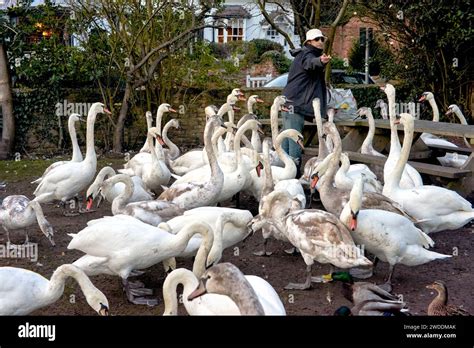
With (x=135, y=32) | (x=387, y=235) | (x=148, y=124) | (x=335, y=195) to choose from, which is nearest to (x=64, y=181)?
(x=148, y=124)

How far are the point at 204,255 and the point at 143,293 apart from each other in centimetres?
93

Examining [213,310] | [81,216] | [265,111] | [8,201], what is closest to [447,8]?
[265,111]

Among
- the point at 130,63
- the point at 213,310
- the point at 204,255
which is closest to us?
the point at 213,310

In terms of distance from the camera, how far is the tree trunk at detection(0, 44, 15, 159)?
563 inches

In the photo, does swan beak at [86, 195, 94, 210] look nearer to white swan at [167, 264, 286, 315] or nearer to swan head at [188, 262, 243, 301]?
white swan at [167, 264, 286, 315]

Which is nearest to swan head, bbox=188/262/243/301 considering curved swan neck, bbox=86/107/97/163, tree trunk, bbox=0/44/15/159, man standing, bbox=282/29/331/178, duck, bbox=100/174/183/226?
duck, bbox=100/174/183/226

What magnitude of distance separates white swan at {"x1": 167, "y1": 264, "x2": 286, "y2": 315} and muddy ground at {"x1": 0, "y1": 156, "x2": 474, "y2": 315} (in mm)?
897

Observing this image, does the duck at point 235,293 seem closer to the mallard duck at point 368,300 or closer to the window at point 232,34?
the mallard duck at point 368,300

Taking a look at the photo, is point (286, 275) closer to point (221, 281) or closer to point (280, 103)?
point (221, 281)

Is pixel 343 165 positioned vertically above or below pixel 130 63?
below

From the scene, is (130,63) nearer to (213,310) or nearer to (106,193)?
(106,193)

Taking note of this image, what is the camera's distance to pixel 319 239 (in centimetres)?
622

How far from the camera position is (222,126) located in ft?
30.6

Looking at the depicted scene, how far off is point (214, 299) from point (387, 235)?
7.21ft
